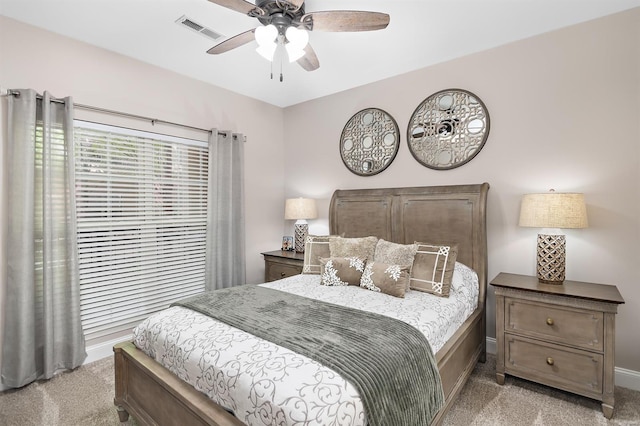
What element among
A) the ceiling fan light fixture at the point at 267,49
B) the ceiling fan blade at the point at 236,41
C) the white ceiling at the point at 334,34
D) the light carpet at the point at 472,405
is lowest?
the light carpet at the point at 472,405

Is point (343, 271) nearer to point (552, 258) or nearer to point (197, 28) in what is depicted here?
point (552, 258)

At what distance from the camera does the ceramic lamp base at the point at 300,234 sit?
400 cm

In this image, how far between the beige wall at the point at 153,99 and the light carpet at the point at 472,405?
83 cm

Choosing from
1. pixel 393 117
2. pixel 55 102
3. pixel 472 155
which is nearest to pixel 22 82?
pixel 55 102

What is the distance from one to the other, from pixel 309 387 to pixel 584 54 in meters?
3.12

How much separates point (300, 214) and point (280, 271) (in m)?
0.73

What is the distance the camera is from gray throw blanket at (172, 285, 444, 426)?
52.9 inches

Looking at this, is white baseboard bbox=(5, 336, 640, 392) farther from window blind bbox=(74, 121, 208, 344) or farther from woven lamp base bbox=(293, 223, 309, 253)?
woven lamp base bbox=(293, 223, 309, 253)

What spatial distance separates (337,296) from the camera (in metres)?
2.36

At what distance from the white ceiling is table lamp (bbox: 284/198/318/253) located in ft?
4.84

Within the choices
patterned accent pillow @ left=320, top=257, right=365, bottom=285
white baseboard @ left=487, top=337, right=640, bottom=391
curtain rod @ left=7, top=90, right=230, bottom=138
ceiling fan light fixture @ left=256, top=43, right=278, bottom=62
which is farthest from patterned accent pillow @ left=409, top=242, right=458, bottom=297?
curtain rod @ left=7, top=90, right=230, bottom=138

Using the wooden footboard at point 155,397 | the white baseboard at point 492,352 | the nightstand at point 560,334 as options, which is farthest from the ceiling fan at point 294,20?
the white baseboard at point 492,352

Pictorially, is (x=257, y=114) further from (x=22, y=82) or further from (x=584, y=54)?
(x=584, y=54)

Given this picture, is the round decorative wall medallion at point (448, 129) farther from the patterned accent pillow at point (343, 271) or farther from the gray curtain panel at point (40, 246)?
the gray curtain panel at point (40, 246)
